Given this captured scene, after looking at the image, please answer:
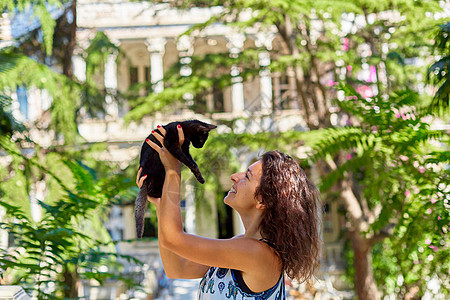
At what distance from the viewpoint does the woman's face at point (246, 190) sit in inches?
73.5

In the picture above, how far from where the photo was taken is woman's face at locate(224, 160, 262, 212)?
6.13 ft

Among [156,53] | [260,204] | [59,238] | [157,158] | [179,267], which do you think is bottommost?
[59,238]

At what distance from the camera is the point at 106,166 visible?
23.8 feet

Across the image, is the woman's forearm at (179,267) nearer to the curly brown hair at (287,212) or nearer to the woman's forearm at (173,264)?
the woman's forearm at (173,264)

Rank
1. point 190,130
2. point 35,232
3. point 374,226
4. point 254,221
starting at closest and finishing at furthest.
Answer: point 190,130 → point 254,221 → point 35,232 → point 374,226

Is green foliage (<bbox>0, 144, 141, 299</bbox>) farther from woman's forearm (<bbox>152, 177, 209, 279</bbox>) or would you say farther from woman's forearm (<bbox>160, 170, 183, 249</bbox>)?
woman's forearm (<bbox>160, 170, 183, 249</bbox>)

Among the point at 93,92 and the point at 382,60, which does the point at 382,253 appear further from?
the point at 93,92

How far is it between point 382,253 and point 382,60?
17.4ft

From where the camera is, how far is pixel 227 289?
1.79 m

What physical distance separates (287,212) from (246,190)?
16 centimetres

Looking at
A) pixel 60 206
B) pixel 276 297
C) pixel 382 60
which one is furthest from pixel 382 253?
pixel 276 297

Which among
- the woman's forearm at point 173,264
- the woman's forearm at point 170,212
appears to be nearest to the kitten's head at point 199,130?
the woman's forearm at point 170,212

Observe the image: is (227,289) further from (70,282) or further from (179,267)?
(70,282)

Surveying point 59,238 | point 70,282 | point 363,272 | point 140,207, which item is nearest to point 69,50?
point 70,282
